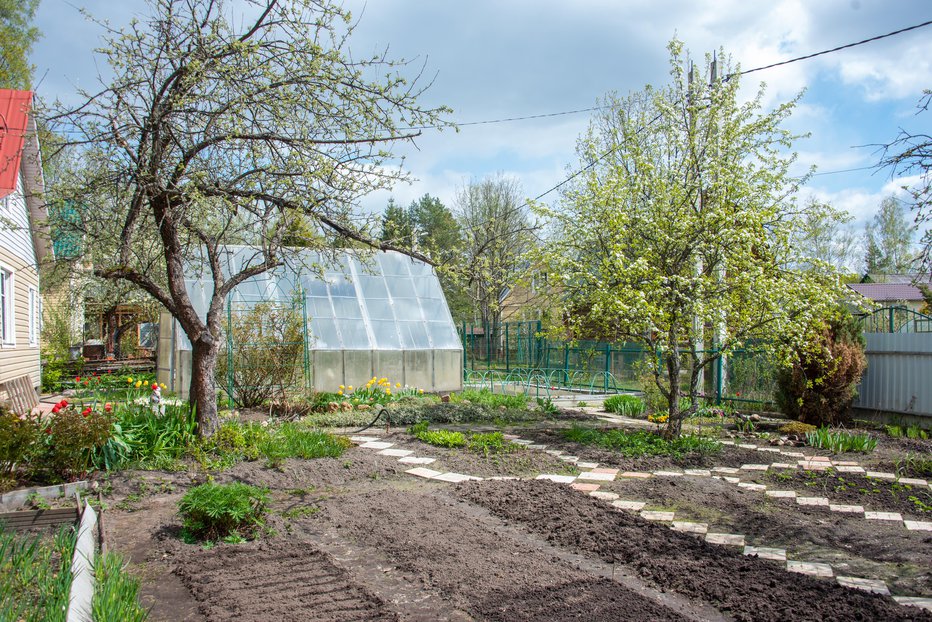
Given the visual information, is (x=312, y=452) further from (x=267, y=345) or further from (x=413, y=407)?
(x=267, y=345)

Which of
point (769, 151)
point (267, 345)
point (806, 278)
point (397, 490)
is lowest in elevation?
point (397, 490)

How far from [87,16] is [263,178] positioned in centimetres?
192

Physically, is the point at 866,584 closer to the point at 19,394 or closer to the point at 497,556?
the point at 497,556

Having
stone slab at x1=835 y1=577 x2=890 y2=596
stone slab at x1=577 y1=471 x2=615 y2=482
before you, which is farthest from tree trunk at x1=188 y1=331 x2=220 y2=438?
stone slab at x1=835 y1=577 x2=890 y2=596

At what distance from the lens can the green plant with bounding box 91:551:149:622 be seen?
103 inches

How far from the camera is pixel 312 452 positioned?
6.59 meters

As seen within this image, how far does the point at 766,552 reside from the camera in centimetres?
389

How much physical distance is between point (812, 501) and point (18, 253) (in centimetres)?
1515

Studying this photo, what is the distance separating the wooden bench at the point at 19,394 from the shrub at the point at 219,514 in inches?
289

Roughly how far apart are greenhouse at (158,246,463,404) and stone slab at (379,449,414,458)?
348cm

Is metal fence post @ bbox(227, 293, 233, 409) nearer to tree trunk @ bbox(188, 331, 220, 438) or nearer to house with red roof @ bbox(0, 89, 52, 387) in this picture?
house with red roof @ bbox(0, 89, 52, 387)

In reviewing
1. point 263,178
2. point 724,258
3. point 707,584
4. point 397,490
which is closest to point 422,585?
point 707,584

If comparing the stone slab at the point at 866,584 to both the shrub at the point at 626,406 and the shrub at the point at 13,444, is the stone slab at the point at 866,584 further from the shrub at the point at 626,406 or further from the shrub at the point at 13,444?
the shrub at the point at 626,406

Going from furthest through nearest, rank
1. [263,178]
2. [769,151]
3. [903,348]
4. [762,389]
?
[762,389]
[903,348]
[769,151]
[263,178]
